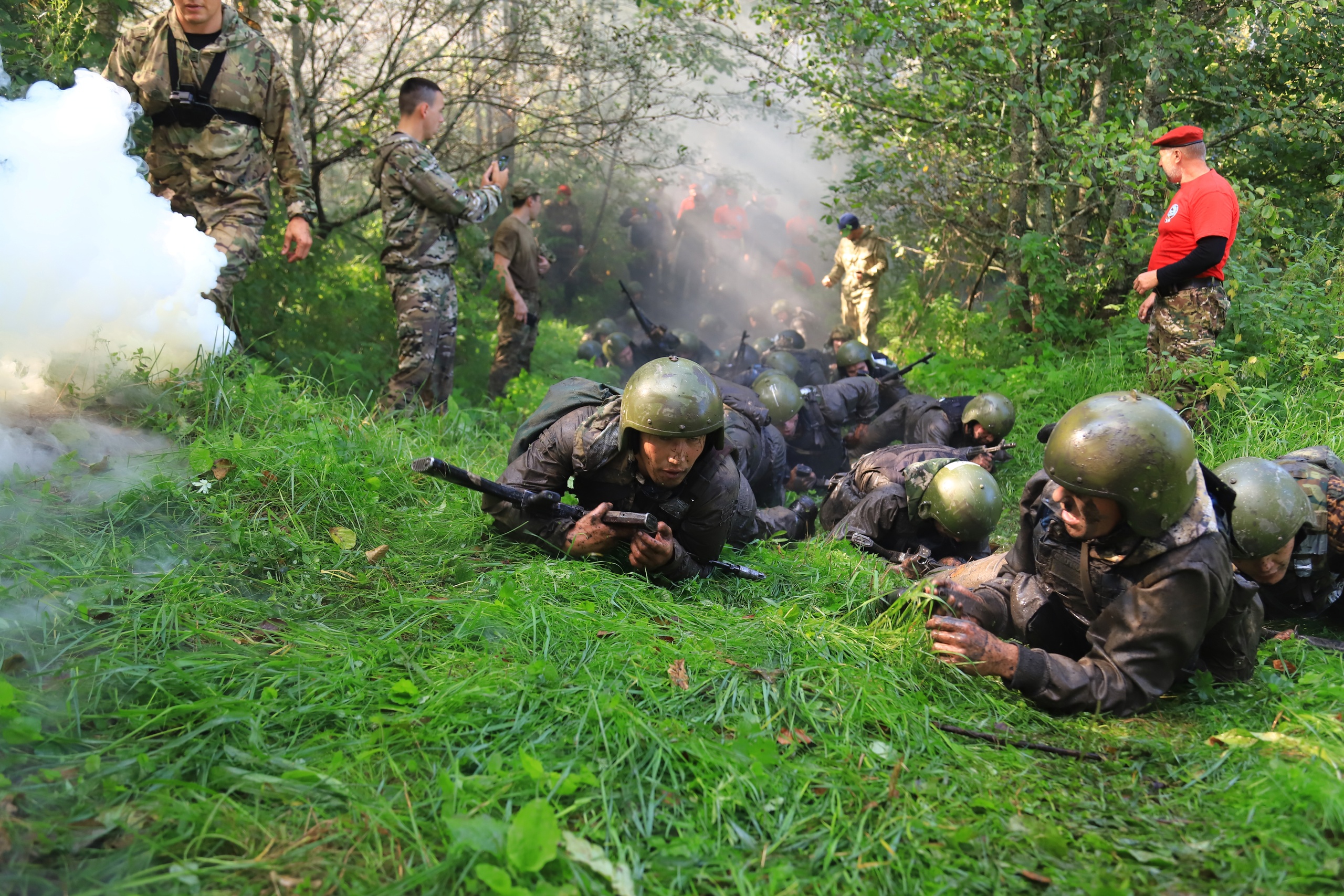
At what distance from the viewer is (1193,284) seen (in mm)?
6043

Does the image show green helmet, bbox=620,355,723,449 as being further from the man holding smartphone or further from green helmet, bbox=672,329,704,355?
green helmet, bbox=672,329,704,355

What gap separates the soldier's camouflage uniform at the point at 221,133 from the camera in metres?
4.48

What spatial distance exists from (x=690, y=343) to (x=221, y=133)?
8.32m

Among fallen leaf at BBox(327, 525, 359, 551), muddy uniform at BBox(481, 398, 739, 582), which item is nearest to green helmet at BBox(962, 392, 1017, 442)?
muddy uniform at BBox(481, 398, 739, 582)

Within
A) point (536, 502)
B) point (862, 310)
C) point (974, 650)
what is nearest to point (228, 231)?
point (536, 502)

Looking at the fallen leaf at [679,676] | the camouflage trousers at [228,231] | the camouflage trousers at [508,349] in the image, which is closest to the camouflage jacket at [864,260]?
the camouflage trousers at [508,349]

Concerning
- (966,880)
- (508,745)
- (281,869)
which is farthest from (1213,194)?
(281,869)

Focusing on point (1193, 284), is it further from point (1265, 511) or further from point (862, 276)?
point (862, 276)

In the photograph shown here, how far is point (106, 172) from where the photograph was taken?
425 cm

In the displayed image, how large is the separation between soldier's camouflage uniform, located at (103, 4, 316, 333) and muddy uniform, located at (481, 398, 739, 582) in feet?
6.82

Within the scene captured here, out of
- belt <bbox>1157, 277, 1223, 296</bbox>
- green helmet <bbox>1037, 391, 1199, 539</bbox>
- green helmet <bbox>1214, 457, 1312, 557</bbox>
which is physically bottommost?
green helmet <bbox>1214, 457, 1312, 557</bbox>

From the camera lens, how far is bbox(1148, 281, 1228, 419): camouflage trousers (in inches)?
237

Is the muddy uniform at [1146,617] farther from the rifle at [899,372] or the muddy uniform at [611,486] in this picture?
the rifle at [899,372]

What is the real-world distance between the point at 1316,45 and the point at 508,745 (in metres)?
9.04
